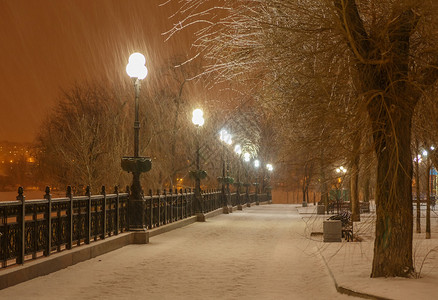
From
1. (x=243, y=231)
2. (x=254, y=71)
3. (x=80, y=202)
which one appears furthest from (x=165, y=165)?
(x=254, y=71)

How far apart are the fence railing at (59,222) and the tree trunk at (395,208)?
6.02 metres

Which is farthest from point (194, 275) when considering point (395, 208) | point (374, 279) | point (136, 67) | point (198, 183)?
point (198, 183)

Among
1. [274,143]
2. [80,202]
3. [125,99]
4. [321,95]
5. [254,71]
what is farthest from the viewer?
[274,143]

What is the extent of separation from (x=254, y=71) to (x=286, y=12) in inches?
56.4

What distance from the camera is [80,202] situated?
15.8 metres

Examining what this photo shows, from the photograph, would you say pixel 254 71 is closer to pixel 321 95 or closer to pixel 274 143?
pixel 321 95

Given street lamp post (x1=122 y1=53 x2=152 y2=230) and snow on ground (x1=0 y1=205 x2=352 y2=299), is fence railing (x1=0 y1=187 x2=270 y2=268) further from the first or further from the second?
snow on ground (x1=0 y1=205 x2=352 y2=299)

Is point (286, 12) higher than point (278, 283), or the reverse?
point (286, 12)

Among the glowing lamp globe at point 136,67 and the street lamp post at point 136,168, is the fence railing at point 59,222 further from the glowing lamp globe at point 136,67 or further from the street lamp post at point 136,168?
the glowing lamp globe at point 136,67

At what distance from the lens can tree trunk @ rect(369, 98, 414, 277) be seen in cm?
1149

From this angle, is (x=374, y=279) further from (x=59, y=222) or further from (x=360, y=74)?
(x=59, y=222)

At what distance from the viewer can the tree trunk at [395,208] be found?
37.7 feet

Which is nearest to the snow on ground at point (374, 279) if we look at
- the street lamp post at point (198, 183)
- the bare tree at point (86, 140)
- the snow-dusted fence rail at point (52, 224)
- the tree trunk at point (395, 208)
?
the tree trunk at point (395, 208)

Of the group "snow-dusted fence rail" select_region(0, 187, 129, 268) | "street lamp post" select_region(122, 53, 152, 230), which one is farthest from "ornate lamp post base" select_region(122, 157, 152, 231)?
"snow-dusted fence rail" select_region(0, 187, 129, 268)
